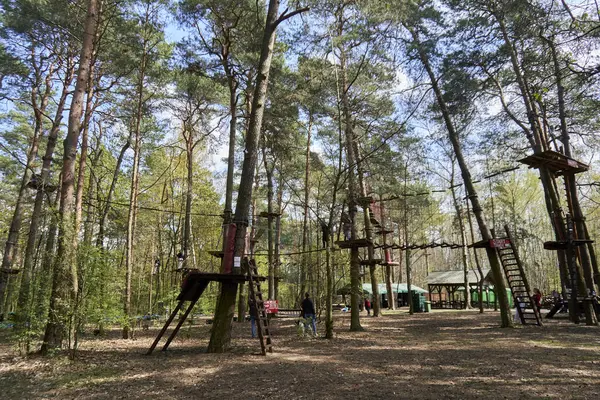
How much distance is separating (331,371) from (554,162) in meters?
9.61

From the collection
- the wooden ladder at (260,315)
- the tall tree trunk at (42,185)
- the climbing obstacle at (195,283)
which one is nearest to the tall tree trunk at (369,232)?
the wooden ladder at (260,315)

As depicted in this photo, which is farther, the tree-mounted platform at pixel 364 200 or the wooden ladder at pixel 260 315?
the tree-mounted platform at pixel 364 200

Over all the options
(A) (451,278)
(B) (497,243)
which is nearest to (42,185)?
(B) (497,243)

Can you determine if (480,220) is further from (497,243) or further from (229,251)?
(229,251)

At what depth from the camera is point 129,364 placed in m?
6.79

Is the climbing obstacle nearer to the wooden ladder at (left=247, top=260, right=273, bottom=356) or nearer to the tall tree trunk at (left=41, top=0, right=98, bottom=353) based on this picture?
the wooden ladder at (left=247, top=260, right=273, bottom=356)

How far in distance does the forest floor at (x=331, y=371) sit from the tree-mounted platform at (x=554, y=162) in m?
4.88

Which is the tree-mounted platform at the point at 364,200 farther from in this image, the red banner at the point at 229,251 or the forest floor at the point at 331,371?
the red banner at the point at 229,251

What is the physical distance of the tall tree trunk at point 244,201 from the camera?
7.59 m

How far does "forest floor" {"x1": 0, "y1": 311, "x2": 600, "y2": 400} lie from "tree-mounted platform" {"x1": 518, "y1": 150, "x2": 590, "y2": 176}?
16.0 feet

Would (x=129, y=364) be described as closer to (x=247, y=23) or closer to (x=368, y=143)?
(x=247, y=23)

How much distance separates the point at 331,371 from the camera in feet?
18.6

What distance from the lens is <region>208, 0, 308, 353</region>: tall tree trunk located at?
24.9ft

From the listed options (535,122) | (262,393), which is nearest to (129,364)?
(262,393)
